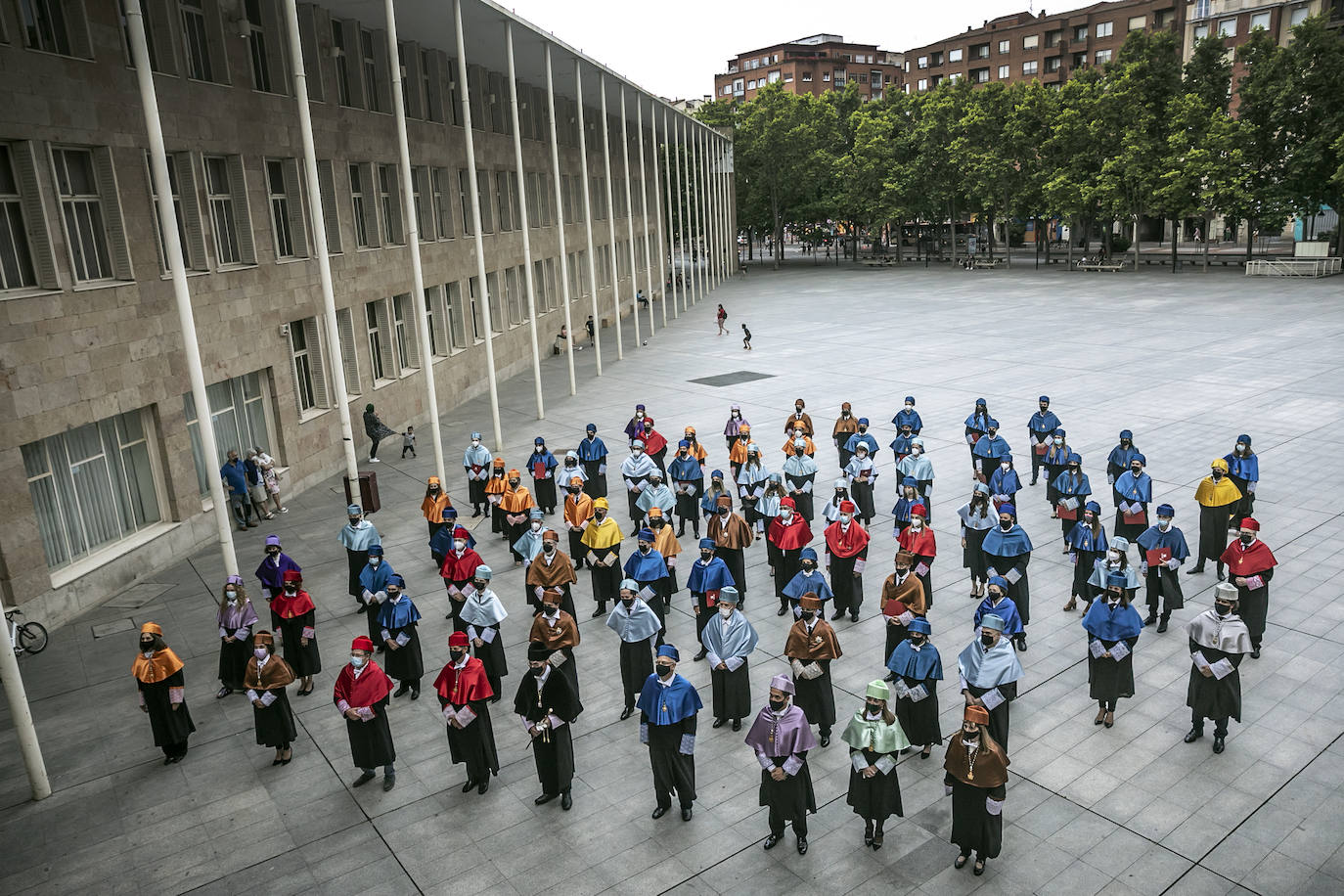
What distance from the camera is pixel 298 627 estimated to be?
11445 millimetres

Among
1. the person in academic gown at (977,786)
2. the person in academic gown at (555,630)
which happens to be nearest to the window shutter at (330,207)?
the person in academic gown at (555,630)

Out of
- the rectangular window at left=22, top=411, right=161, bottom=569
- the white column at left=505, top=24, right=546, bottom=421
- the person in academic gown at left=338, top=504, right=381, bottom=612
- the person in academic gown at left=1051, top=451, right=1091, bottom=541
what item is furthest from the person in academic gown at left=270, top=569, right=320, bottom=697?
the white column at left=505, top=24, right=546, bottom=421

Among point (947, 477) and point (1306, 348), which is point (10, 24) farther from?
point (1306, 348)

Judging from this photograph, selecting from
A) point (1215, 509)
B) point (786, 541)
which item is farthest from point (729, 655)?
point (1215, 509)

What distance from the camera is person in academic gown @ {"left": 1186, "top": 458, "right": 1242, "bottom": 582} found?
13508mm

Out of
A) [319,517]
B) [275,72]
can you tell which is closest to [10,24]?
[275,72]

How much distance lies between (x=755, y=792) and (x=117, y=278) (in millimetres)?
13470

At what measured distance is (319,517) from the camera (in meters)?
19.0

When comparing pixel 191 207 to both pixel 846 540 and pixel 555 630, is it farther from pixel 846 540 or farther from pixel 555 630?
pixel 846 540

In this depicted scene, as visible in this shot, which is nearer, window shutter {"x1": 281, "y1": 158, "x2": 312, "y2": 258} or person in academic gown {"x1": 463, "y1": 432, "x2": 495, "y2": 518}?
person in academic gown {"x1": 463, "y1": 432, "x2": 495, "y2": 518}

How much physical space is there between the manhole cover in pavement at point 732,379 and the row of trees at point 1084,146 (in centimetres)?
3340

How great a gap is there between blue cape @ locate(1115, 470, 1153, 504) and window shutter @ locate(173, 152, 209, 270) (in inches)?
649

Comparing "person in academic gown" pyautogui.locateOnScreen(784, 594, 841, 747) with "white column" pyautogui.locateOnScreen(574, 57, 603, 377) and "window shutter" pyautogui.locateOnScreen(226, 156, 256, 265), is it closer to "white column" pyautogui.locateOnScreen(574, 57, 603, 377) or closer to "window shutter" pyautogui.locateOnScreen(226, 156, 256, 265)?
"window shutter" pyautogui.locateOnScreen(226, 156, 256, 265)

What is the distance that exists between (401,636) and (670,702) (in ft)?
13.2
